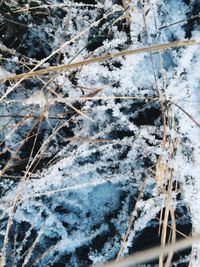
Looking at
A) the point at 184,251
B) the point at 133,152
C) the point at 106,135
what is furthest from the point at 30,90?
the point at 184,251

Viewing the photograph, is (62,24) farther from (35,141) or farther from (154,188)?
(154,188)

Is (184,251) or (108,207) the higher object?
(108,207)

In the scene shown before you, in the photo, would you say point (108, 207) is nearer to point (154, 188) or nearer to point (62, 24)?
point (154, 188)

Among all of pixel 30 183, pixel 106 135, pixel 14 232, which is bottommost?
pixel 14 232

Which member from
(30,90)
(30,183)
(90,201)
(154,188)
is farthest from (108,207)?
(30,90)

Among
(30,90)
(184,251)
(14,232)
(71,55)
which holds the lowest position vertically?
(184,251)

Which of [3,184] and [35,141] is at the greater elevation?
[35,141]
